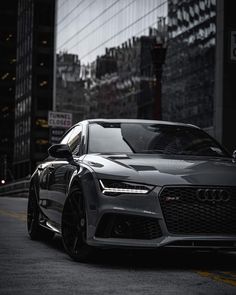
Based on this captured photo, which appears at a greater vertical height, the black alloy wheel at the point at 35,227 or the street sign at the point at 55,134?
the street sign at the point at 55,134

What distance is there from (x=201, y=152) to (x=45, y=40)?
88.7m

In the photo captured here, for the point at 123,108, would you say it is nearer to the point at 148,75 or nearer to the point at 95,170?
the point at 148,75

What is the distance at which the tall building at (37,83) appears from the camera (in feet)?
304

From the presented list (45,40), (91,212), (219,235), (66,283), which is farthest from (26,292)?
(45,40)

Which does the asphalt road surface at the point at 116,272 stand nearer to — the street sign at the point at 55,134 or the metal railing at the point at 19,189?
the street sign at the point at 55,134

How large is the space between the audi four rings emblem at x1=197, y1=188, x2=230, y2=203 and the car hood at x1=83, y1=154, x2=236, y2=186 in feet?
0.25

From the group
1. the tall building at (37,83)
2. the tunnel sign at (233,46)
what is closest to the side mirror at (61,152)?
the tunnel sign at (233,46)

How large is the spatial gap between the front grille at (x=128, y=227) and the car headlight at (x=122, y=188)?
21 centimetres

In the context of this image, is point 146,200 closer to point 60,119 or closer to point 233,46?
point 233,46

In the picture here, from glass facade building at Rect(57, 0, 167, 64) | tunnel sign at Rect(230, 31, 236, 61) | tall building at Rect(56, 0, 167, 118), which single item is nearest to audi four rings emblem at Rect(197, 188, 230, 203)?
tunnel sign at Rect(230, 31, 236, 61)

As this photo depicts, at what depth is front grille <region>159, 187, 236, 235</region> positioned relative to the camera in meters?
6.59

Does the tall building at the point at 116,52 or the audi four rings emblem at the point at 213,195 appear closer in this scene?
the audi four rings emblem at the point at 213,195

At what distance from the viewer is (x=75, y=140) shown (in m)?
8.58

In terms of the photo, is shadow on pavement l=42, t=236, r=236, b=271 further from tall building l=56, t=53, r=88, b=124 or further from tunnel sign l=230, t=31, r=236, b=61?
tall building l=56, t=53, r=88, b=124
